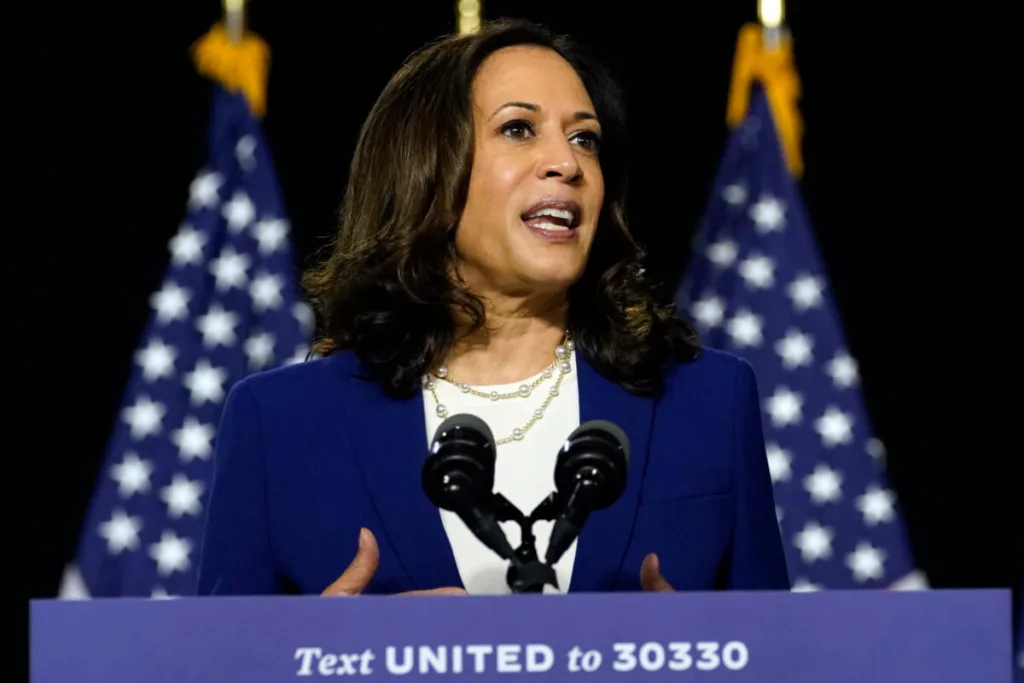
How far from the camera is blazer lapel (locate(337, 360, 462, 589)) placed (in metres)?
1.63

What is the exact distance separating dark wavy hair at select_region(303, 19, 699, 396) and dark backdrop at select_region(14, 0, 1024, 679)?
164cm

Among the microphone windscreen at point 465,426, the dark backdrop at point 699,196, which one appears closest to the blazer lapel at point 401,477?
the microphone windscreen at point 465,426

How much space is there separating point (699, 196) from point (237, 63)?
4.21 ft

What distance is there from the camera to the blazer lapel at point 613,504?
1625 mm

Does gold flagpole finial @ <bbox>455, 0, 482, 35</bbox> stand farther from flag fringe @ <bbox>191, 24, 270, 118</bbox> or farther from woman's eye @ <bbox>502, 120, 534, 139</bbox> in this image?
woman's eye @ <bbox>502, 120, 534, 139</bbox>

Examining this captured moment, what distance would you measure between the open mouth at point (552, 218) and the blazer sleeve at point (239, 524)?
0.44 meters

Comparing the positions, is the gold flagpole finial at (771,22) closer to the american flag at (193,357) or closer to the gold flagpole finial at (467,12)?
→ the gold flagpole finial at (467,12)

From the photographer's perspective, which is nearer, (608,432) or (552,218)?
(608,432)

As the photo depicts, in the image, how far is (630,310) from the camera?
191 cm

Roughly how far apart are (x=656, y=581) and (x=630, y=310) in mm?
532

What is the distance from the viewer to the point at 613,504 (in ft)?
5.07

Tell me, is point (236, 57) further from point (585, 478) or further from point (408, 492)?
point (585, 478)

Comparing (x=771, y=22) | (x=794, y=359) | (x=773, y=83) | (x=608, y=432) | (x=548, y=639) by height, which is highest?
(x=771, y=22)

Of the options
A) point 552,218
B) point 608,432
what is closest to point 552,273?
point 552,218
